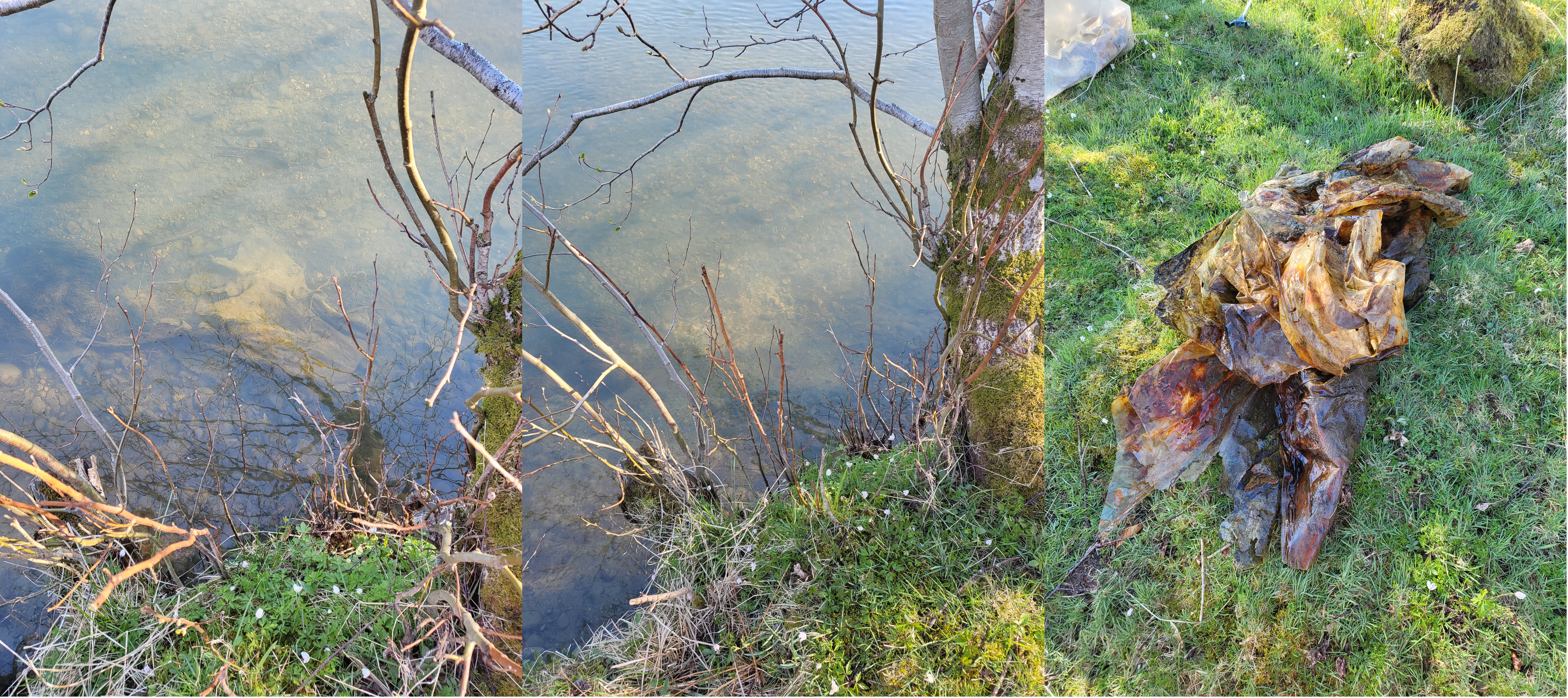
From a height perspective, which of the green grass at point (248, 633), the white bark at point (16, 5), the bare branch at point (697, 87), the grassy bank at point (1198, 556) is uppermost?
the white bark at point (16, 5)

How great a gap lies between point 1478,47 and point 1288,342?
1.64 meters

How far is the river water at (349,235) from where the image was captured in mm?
2859

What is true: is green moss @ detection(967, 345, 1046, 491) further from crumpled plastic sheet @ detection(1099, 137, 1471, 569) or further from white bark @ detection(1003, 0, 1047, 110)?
white bark @ detection(1003, 0, 1047, 110)

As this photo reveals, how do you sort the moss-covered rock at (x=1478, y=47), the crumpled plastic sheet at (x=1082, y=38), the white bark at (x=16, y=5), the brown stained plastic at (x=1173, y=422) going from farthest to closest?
1. the crumpled plastic sheet at (x=1082, y=38)
2. the moss-covered rock at (x=1478, y=47)
3. the brown stained plastic at (x=1173, y=422)
4. the white bark at (x=16, y=5)

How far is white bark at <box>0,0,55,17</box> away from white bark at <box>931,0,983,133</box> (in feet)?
7.42

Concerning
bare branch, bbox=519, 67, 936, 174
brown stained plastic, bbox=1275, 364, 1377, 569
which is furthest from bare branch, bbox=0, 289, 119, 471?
brown stained plastic, bbox=1275, 364, 1377, 569

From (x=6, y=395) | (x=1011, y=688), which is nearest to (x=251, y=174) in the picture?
(x=6, y=395)

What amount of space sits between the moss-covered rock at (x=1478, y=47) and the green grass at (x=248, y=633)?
13.3 feet

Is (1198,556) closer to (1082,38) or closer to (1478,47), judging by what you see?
(1478,47)

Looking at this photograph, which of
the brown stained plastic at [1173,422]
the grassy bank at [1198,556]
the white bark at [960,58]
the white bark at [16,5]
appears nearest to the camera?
the white bark at [16,5]

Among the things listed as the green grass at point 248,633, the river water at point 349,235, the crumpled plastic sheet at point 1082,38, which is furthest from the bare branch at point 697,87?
the crumpled plastic sheet at point 1082,38

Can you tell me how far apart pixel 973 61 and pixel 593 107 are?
88.9 inches

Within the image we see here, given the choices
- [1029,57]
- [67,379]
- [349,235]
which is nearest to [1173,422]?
[1029,57]

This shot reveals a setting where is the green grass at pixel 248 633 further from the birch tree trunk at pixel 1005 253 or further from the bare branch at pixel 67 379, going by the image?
the birch tree trunk at pixel 1005 253
